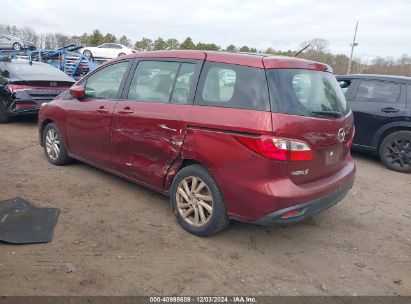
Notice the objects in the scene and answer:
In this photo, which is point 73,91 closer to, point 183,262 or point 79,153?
point 79,153

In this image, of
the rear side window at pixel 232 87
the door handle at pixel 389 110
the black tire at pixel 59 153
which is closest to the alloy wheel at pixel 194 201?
the rear side window at pixel 232 87

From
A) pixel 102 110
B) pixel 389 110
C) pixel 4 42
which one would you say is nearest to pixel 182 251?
pixel 102 110

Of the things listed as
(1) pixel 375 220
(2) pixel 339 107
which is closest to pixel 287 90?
(2) pixel 339 107

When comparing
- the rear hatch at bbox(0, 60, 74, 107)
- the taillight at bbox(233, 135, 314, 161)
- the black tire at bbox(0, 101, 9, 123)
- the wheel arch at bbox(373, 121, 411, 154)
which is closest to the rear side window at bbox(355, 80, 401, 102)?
the wheel arch at bbox(373, 121, 411, 154)

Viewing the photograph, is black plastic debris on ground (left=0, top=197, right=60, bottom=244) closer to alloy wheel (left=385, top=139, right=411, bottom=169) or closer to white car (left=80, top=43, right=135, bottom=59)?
alloy wheel (left=385, top=139, right=411, bottom=169)

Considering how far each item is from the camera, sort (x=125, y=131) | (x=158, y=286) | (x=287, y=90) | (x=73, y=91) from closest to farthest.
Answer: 1. (x=158, y=286)
2. (x=287, y=90)
3. (x=125, y=131)
4. (x=73, y=91)

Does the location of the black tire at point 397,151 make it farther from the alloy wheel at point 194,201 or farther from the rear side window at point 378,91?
the alloy wheel at point 194,201

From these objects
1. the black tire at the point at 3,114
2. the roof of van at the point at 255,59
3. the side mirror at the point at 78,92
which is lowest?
the black tire at the point at 3,114

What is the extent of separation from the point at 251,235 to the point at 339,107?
61.1 inches

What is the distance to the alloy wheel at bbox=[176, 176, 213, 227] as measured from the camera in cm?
363

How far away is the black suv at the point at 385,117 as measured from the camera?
21.7ft

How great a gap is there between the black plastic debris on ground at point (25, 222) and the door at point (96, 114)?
0.98 meters

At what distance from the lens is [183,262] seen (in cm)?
330

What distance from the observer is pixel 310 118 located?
10.9ft
